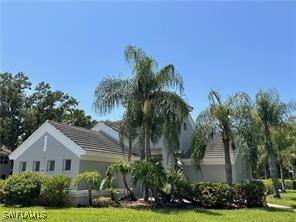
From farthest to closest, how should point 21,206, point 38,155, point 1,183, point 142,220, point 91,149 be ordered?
1. point 38,155
2. point 91,149
3. point 1,183
4. point 21,206
5. point 142,220

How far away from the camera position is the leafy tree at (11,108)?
154ft

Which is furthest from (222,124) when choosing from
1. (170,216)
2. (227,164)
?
(170,216)

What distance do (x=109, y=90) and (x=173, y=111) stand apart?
4396 millimetres

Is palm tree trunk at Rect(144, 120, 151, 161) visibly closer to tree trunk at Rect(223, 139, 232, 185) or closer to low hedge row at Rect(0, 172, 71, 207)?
tree trunk at Rect(223, 139, 232, 185)

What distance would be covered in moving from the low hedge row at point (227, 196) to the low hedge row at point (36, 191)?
7841 mm

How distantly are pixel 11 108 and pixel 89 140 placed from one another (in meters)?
26.8

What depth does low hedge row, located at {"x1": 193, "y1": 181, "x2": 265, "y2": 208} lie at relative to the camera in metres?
18.9

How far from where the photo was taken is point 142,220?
14016 millimetres

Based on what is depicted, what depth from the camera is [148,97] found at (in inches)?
810

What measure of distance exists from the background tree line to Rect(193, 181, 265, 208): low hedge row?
3306 cm

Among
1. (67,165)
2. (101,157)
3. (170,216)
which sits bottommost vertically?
(170,216)

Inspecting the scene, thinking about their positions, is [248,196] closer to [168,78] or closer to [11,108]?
[168,78]

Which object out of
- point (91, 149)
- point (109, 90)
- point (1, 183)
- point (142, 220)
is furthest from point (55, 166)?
point (142, 220)

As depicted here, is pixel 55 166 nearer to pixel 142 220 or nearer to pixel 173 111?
pixel 173 111
